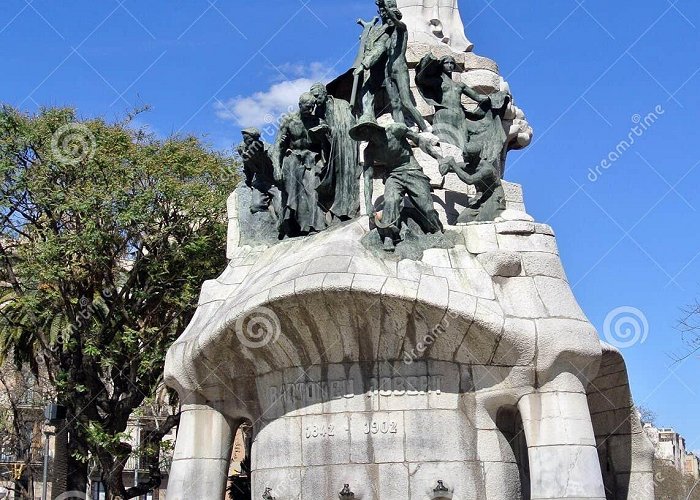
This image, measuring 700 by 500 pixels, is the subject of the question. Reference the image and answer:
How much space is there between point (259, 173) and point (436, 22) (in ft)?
12.9

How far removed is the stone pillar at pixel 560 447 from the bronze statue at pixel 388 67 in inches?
173

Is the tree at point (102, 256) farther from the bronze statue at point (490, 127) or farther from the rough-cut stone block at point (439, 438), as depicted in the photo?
the rough-cut stone block at point (439, 438)

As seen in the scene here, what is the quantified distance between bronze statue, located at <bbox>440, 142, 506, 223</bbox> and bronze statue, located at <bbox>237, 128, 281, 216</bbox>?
8.35ft

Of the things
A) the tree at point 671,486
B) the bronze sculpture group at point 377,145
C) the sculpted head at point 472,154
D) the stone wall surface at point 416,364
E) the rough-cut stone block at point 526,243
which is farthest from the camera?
the tree at point 671,486

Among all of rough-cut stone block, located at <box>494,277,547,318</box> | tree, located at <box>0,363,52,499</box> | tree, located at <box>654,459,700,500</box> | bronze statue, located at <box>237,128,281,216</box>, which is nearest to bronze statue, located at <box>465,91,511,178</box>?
rough-cut stone block, located at <box>494,277,547,318</box>

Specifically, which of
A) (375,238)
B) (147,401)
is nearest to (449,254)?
(375,238)

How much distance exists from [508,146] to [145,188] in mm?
11781

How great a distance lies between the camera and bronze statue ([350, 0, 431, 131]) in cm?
1420

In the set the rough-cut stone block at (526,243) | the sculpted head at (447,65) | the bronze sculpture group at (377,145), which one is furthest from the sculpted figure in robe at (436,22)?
the rough-cut stone block at (526,243)

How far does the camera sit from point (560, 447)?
1126cm

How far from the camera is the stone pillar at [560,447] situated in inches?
438

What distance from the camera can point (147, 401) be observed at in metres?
23.9

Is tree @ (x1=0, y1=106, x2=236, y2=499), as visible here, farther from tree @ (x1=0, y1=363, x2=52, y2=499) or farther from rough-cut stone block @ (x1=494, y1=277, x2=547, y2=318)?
rough-cut stone block @ (x1=494, y1=277, x2=547, y2=318)

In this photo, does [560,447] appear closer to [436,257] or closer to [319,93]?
[436,257]
